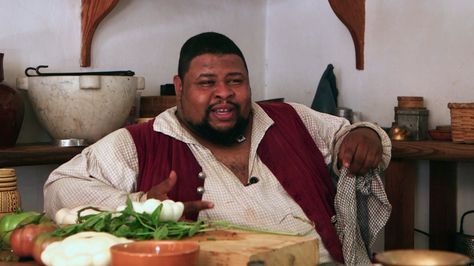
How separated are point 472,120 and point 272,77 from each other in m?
1.50

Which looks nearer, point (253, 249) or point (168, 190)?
point (253, 249)

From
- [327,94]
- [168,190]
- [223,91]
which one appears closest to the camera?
[168,190]

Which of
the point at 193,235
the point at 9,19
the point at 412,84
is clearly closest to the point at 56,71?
the point at 9,19

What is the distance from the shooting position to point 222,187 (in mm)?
2625

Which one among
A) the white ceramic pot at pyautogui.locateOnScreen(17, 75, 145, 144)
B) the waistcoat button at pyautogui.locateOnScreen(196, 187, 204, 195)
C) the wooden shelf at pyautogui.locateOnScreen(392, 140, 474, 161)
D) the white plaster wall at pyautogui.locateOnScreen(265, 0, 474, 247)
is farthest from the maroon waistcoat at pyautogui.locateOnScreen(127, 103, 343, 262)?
the white plaster wall at pyautogui.locateOnScreen(265, 0, 474, 247)

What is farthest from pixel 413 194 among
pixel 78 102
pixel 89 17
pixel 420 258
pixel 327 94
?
pixel 420 258

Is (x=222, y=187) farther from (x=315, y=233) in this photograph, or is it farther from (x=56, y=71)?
(x=56, y=71)

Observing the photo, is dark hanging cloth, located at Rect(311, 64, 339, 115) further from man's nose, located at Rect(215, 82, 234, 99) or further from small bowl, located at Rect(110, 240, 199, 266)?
small bowl, located at Rect(110, 240, 199, 266)

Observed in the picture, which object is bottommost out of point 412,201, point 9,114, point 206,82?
point 412,201

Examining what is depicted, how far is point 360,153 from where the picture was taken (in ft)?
8.48

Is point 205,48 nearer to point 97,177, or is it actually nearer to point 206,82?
point 206,82

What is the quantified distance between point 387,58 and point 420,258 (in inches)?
113

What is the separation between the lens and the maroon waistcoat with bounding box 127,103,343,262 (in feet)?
8.63

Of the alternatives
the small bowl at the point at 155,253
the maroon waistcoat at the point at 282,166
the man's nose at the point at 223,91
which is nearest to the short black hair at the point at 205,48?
the man's nose at the point at 223,91
